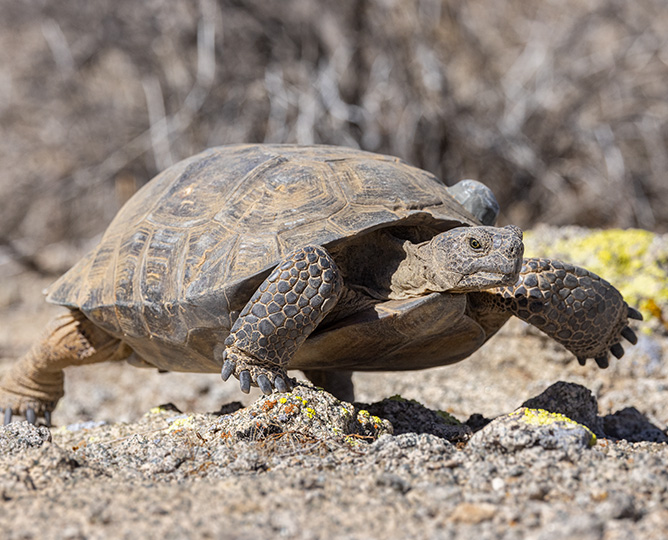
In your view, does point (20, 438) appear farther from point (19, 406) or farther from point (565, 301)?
point (565, 301)

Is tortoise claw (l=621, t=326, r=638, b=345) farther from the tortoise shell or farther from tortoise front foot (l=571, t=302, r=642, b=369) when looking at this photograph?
the tortoise shell

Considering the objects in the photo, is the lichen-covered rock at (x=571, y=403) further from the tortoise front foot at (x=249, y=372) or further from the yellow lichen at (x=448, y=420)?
the tortoise front foot at (x=249, y=372)

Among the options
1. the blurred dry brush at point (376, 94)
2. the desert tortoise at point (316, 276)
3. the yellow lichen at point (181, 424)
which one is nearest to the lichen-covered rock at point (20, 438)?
the yellow lichen at point (181, 424)

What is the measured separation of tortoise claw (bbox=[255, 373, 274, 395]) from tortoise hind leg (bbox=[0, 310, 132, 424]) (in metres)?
1.34

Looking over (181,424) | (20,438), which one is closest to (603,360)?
(181,424)

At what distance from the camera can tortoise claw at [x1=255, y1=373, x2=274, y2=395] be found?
2680mm

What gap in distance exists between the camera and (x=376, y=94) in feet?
25.2

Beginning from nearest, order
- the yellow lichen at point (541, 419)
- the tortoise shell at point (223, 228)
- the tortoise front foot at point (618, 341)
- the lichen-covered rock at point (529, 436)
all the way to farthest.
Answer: the lichen-covered rock at point (529, 436) → the yellow lichen at point (541, 419) → the tortoise shell at point (223, 228) → the tortoise front foot at point (618, 341)

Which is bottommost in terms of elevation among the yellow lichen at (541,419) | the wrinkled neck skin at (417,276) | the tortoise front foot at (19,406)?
the tortoise front foot at (19,406)

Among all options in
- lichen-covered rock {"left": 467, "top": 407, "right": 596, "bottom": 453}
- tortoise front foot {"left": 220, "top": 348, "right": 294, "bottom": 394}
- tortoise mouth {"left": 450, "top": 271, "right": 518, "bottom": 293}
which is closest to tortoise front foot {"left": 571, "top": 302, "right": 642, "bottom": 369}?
tortoise mouth {"left": 450, "top": 271, "right": 518, "bottom": 293}

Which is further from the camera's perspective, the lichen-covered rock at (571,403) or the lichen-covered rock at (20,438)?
the lichen-covered rock at (571,403)

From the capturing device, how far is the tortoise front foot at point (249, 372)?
2709 millimetres

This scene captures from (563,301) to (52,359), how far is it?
264 cm

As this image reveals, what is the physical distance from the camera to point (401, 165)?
3.46 m
